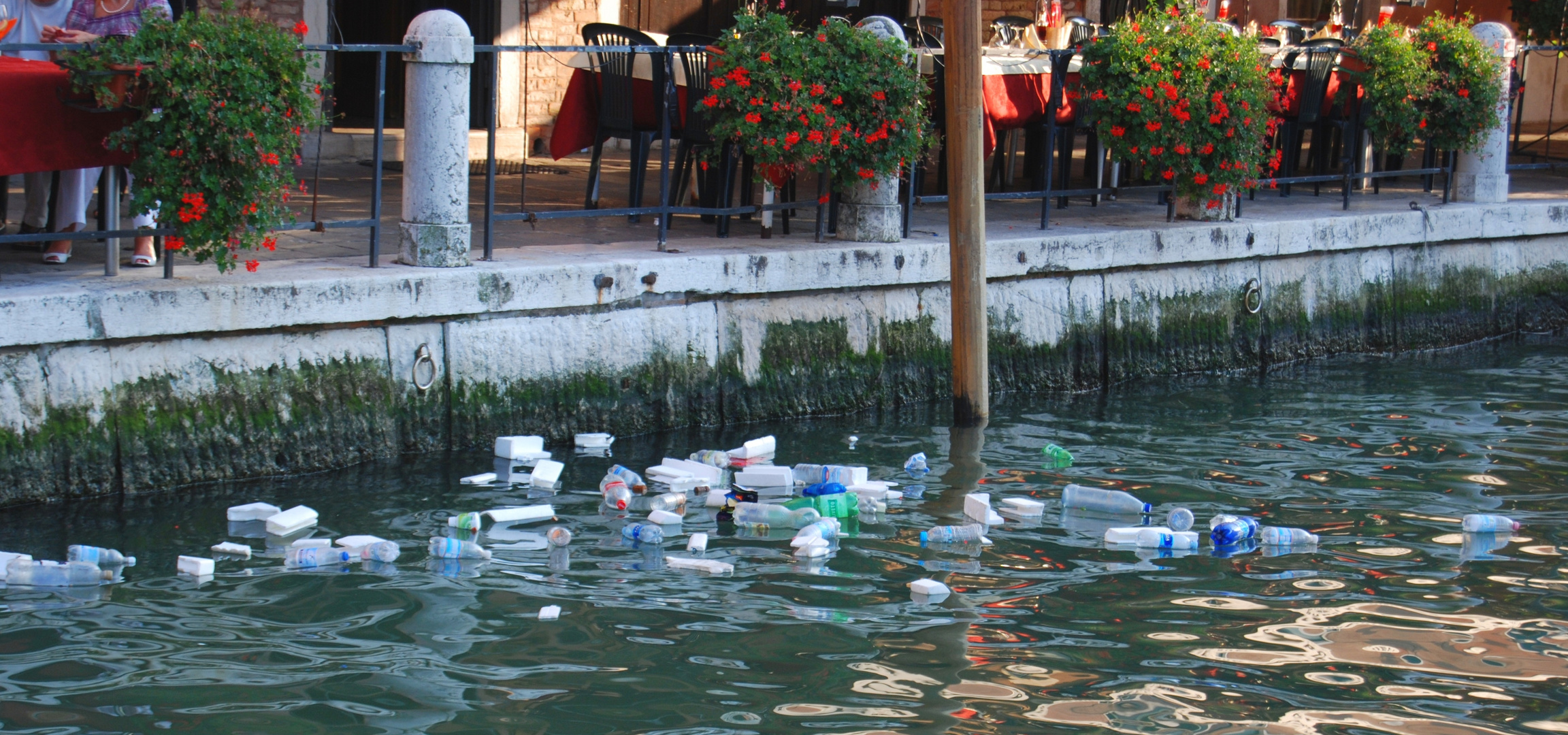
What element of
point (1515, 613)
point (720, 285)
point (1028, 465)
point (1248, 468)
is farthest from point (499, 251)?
point (1515, 613)

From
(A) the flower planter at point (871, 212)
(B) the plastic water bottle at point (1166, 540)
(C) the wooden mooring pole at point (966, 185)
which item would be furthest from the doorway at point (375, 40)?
(B) the plastic water bottle at point (1166, 540)

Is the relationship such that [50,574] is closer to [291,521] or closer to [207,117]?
[291,521]

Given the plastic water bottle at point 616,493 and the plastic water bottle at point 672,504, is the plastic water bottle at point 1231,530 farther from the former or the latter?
the plastic water bottle at point 616,493

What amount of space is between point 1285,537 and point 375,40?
8983 millimetres

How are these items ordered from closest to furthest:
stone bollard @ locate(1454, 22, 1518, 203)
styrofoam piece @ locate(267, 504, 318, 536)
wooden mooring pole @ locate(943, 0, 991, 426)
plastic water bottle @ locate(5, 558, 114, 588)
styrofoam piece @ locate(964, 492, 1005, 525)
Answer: plastic water bottle @ locate(5, 558, 114, 588) < styrofoam piece @ locate(267, 504, 318, 536) < styrofoam piece @ locate(964, 492, 1005, 525) < wooden mooring pole @ locate(943, 0, 991, 426) < stone bollard @ locate(1454, 22, 1518, 203)

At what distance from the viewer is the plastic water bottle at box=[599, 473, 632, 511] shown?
6.31 meters

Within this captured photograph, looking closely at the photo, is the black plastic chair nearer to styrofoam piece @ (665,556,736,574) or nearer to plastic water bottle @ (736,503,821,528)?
plastic water bottle @ (736,503,821,528)

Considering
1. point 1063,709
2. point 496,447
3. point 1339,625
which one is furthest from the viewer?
point 496,447

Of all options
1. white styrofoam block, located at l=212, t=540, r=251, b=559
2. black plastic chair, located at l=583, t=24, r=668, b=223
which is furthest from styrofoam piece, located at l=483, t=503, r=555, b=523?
black plastic chair, located at l=583, t=24, r=668, b=223

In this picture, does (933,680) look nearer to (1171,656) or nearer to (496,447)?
(1171,656)

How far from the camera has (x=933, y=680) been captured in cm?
459

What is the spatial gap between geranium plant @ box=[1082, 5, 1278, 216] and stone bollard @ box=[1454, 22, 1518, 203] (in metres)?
2.67

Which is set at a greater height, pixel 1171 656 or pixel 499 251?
pixel 499 251

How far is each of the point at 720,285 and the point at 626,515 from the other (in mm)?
1801
